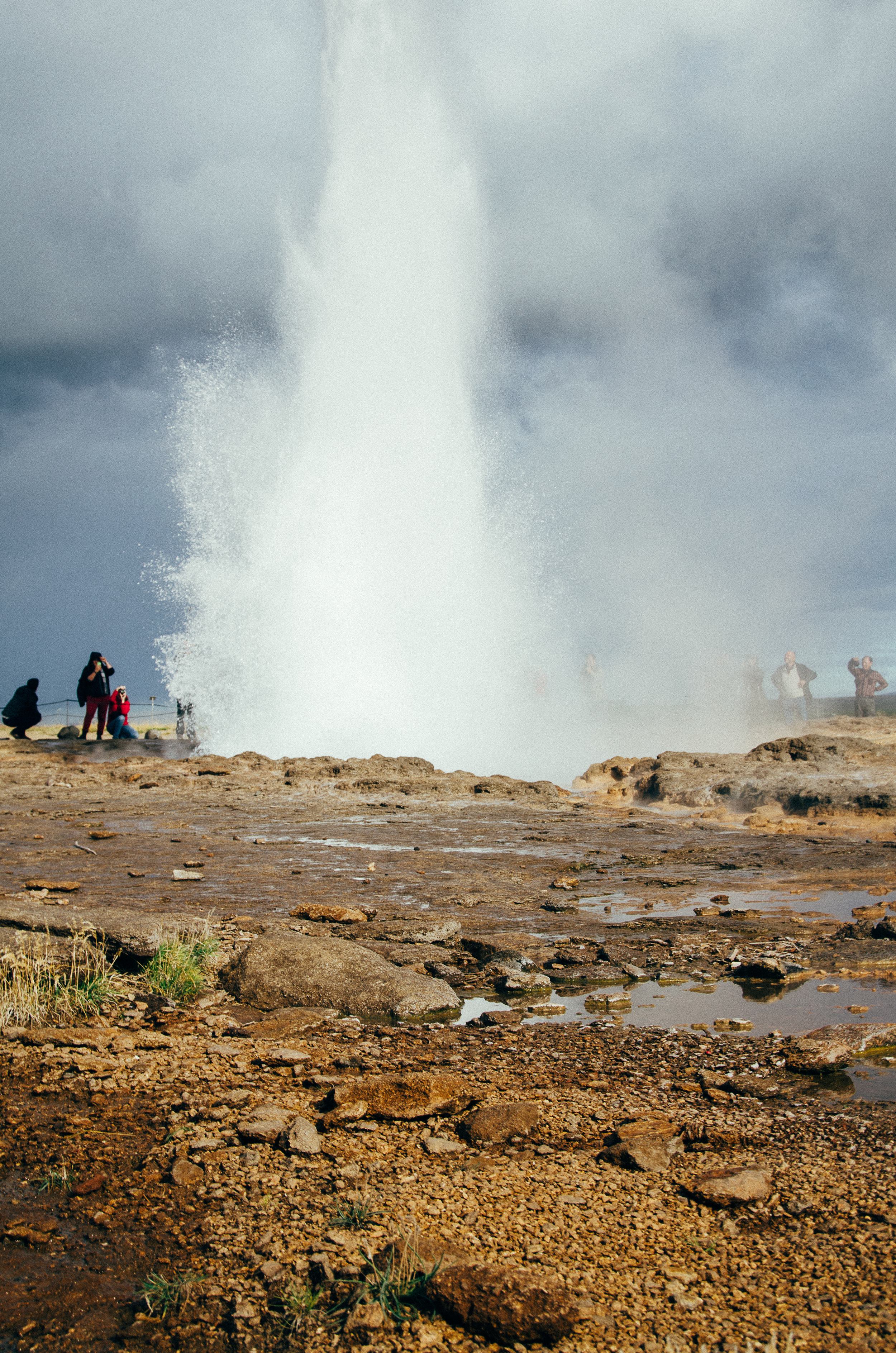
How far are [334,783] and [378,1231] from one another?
13.9 meters

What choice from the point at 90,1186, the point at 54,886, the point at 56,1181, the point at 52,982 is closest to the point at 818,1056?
the point at 90,1186

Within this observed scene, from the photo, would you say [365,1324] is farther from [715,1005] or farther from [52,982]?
[715,1005]

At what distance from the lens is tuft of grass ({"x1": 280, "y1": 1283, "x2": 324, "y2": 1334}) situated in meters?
2.03

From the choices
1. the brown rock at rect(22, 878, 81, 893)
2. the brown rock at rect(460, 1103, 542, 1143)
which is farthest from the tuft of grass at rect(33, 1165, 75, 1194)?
the brown rock at rect(22, 878, 81, 893)

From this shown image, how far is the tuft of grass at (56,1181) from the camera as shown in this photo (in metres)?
2.70

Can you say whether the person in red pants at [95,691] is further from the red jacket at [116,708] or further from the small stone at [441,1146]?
Result: the small stone at [441,1146]

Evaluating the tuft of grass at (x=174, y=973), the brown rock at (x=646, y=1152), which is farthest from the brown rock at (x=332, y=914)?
the brown rock at (x=646, y=1152)

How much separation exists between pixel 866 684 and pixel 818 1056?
22.7m

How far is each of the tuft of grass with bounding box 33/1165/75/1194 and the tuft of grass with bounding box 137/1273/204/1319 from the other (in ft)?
2.03

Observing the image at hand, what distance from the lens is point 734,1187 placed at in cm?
254

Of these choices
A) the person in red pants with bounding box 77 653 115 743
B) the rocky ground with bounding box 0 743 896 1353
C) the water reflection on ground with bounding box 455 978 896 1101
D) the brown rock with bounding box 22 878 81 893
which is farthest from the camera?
the person in red pants with bounding box 77 653 115 743

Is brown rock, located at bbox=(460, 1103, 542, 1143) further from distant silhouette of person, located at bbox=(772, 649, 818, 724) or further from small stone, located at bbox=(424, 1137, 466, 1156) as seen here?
distant silhouette of person, located at bbox=(772, 649, 818, 724)

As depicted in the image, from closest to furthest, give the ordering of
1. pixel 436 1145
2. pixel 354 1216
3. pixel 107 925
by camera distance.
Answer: pixel 354 1216 → pixel 436 1145 → pixel 107 925

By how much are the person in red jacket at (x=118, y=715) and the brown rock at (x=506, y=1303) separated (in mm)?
20941
